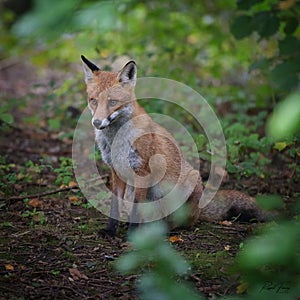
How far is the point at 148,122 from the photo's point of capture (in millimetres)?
5215

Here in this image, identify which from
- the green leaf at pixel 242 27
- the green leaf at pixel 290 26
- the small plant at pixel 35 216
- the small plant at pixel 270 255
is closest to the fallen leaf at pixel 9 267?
the small plant at pixel 35 216

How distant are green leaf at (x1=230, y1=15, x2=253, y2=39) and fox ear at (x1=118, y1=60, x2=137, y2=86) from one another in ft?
4.37

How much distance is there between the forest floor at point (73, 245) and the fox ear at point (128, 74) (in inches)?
56.9

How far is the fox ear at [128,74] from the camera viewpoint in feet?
16.2

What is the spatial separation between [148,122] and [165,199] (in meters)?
0.81

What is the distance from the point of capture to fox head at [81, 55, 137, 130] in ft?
15.7

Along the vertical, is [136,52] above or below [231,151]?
above

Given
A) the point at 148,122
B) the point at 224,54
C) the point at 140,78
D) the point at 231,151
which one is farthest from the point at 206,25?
the point at 148,122

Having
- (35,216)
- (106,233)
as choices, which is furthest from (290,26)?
(35,216)

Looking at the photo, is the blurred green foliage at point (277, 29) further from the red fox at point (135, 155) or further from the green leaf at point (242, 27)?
the red fox at point (135, 155)

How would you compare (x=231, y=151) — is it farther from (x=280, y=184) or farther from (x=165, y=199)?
(x=165, y=199)

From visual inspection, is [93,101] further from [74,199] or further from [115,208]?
[74,199]

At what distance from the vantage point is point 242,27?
551cm

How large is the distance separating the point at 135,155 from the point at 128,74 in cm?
82
